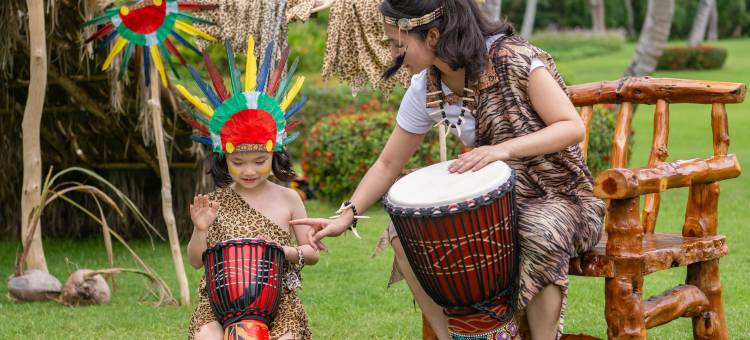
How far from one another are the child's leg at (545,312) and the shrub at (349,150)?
6.26 meters

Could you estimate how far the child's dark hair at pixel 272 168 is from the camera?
4.14m

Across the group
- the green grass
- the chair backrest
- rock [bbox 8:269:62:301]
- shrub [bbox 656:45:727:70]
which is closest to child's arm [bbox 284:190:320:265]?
the chair backrest

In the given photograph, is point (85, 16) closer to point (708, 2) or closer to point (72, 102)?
point (72, 102)

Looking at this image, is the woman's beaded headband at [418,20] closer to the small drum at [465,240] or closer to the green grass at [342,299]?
the small drum at [465,240]

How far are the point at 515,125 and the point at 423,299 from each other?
0.68 metres

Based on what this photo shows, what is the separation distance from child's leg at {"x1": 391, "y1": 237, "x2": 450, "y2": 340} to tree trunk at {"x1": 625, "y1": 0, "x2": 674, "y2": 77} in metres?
9.20

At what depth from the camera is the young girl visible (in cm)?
372

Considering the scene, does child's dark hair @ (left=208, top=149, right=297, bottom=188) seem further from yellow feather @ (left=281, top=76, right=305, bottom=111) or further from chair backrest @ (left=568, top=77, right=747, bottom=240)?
chair backrest @ (left=568, top=77, right=747, bottom=240)

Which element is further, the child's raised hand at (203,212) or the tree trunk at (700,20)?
the tree trunk at (700,20)

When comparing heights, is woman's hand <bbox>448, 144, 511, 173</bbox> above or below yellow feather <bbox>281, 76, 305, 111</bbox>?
below

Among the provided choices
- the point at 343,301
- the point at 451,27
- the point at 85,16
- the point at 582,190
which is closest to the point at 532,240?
the point at 582,190

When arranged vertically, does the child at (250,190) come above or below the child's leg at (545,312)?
above

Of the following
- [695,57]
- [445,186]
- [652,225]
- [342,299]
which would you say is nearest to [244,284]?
[445,186]

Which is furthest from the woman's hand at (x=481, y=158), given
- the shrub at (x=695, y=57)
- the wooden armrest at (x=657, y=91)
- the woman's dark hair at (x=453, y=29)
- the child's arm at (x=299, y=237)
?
the shrub at (x=695, y=57)
